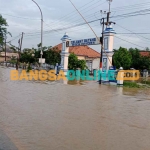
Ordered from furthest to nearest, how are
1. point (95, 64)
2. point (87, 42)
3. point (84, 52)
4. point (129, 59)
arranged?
point (84, 52)
point (95, 64)
point (129, 59)
point (87, 42)

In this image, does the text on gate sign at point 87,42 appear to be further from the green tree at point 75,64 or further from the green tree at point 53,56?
the green tree at point 53,56

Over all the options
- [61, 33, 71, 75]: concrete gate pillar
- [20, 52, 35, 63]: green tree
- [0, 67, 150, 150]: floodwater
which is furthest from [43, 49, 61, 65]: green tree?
[0, 67, 150, 150]: floodwater

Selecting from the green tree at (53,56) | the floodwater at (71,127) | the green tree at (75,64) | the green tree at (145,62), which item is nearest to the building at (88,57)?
the green tree at (53,56)

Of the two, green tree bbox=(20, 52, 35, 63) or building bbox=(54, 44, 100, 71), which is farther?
green tree bbox=(20, 52, 35, 63)

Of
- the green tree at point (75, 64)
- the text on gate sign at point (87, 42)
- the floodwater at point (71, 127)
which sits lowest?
the floodwater at point (71, 127)

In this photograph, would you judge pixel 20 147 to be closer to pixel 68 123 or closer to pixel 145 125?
pixel 68 123

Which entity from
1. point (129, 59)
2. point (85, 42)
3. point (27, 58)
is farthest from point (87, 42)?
point (27, 58)

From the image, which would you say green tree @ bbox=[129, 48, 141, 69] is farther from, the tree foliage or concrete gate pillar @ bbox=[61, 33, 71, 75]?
concrete gate pillar @ bbox=[61, 33, 71, 75]

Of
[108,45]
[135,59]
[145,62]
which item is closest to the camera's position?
[108,45]

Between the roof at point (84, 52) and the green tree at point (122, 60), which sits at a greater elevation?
the roof at point (84, 52)

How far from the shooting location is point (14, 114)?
8445 mm

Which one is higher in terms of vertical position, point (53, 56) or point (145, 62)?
point (53, 56)

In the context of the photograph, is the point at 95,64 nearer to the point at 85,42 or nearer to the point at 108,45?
the point at 85,42

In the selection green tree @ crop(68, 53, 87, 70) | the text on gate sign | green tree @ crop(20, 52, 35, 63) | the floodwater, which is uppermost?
the text on gate sign
